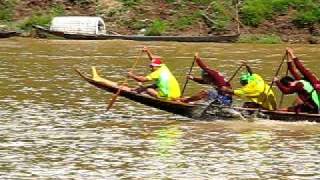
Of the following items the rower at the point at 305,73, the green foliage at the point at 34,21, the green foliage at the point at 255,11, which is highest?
the rower at the point at 305,73

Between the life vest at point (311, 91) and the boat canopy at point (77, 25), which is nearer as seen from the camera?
the life vest at point (311, 91)

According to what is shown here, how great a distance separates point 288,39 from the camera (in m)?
31.4

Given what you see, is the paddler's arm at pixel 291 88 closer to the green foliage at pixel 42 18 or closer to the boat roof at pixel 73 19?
the boat roof at pixel 73 19

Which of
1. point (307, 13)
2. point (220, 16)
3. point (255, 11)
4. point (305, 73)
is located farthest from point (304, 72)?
point (220, 16)

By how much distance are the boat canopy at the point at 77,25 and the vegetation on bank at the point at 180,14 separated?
4.76ft

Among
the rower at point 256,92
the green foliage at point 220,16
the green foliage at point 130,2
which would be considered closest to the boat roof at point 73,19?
the green foliage at point 130,2

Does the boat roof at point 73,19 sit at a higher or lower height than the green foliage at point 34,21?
higher

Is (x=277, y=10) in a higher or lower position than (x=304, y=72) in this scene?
lower

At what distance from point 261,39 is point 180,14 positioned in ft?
11.5

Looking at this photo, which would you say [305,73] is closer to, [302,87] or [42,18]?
[302,87]

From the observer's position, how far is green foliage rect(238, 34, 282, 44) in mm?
30891

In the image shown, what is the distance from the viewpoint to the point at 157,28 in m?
31.9

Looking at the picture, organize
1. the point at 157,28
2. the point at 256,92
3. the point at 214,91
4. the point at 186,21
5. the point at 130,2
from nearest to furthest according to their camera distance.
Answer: the point at 256,92
the point at 214,91
the point at 157,28
the point at 186,21
the point at 130,2

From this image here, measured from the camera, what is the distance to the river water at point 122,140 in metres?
12.2
